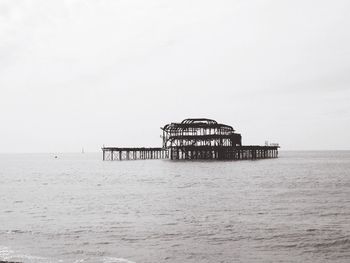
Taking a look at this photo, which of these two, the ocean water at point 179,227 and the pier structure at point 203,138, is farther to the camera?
the pier structure at point 203,138

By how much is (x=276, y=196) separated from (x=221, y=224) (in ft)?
41.2

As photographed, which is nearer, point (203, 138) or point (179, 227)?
point (179, 227)

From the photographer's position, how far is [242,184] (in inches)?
1729

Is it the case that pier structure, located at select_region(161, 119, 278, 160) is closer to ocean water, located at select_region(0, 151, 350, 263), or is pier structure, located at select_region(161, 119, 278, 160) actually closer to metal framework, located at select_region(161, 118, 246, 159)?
metal framework, located at select_region(161, 118, 246, 159)

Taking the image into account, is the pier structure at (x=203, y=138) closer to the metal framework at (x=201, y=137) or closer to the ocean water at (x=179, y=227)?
the metal framework at (x=201, y=137)

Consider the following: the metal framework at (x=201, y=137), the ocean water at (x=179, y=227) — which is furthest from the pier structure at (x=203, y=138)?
the ocean water at (x=179, y=227)

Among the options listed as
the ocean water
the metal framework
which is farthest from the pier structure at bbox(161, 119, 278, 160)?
the ocean water

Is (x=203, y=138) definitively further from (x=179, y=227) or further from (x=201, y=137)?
(x=179, y=227)

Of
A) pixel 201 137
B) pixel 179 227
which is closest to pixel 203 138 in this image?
pixel 201 137

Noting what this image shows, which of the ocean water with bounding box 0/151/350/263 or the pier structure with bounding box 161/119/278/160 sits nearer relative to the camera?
the ocean water with bounding box 0/151/350/263

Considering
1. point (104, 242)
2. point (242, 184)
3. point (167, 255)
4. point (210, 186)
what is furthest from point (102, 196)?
point (167, 255)

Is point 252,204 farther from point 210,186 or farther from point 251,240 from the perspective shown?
point 210,186

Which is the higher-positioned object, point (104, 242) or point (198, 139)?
point (198, 139)

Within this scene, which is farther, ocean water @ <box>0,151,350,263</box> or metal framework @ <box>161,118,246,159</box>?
metal framework @ <box>161,118,246,159</box>
